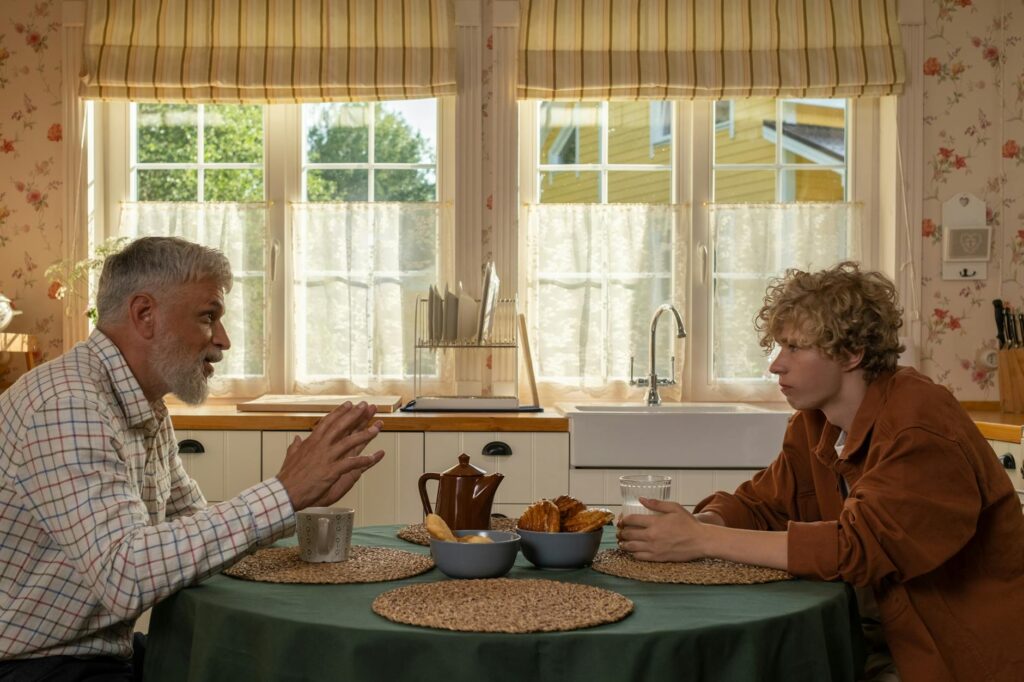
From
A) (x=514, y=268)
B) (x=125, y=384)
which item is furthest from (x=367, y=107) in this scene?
(x=125, y=384)

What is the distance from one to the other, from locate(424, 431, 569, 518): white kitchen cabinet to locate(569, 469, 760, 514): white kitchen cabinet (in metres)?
0.05

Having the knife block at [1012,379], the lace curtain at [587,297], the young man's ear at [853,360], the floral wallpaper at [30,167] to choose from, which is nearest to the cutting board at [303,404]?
the lace curtain at [587,297]

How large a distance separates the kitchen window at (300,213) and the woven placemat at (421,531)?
2.09m

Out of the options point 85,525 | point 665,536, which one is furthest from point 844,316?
point 85,525

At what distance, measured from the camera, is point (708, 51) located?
151 inches

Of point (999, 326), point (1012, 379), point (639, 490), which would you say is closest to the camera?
point (639, 490)

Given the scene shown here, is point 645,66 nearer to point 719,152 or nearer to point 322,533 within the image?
point 719,152

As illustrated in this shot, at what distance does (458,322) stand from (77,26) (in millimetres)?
1776

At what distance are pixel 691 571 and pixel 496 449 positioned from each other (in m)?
1.74

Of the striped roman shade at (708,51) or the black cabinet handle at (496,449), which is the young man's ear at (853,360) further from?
the striped roman shade at (708,51)

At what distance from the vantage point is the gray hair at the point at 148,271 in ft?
5.62

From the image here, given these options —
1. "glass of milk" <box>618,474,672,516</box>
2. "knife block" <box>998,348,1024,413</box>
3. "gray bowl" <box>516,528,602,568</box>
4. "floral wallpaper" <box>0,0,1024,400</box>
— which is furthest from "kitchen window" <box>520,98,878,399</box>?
"gray bowl" <box>516,528,602,568</box>

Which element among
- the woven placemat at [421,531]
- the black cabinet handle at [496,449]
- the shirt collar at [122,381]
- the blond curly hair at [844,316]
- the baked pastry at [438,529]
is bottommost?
the black cabinet handle at [496,449]

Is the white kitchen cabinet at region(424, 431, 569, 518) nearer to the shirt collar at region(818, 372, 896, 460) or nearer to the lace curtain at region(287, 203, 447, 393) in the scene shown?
the lace curtain at region(287, 203, 447, 393)
